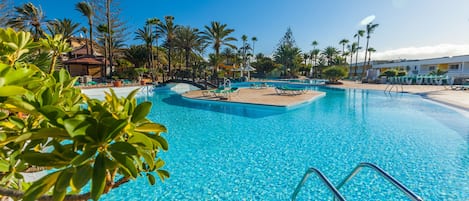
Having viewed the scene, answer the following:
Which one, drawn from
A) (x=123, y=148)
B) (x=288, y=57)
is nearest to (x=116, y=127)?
(x=123, y=148)

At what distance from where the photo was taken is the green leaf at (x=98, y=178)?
0.70m

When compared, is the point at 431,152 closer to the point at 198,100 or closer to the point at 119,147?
the point at 119,147

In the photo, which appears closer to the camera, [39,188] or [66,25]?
[39,188]

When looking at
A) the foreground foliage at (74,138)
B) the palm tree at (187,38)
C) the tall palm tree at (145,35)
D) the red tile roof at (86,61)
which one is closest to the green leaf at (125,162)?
the foreground foliage at (74,138)

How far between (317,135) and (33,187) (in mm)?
7731

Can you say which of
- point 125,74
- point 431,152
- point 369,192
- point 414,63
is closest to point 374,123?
point 431,152

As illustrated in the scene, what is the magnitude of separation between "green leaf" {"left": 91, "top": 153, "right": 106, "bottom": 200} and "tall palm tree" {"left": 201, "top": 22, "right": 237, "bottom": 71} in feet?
81.8

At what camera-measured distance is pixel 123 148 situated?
0.72 meters

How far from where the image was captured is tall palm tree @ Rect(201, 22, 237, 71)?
25656mm

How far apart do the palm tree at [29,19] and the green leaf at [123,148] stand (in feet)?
95.0

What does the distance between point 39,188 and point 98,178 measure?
0.87 feet

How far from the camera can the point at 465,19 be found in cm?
1455

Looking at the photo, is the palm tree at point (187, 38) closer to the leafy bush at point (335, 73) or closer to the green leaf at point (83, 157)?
the leafy bush at point (335, 73)

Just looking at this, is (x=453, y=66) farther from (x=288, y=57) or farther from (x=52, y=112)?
(x=52, y=112)
